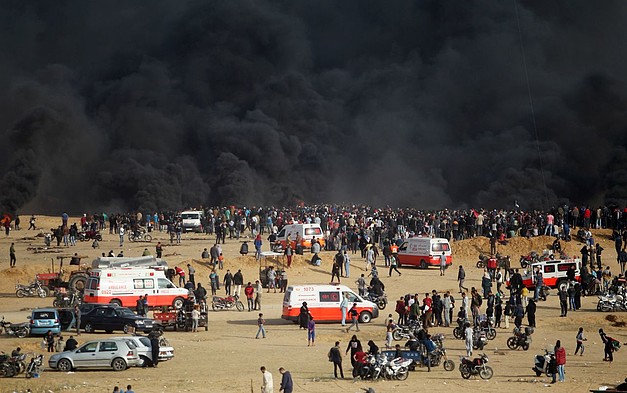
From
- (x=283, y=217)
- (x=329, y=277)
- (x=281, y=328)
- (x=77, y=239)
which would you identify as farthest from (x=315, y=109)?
(x=281, y=328)

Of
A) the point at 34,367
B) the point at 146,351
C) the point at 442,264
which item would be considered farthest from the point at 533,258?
the point at 34,367

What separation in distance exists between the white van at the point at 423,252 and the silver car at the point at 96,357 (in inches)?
837

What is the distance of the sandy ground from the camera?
23.0 m

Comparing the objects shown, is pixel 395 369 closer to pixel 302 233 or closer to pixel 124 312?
pixel 124 312

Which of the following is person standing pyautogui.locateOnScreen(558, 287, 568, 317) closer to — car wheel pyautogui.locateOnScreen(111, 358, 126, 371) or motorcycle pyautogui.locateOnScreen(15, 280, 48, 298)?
car wheel pyautogui.locateOnScreen(111, 358, 126, 371)

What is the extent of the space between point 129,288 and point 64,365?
9449 mm

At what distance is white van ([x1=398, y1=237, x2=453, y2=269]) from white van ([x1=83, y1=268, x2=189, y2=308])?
43.8 feet

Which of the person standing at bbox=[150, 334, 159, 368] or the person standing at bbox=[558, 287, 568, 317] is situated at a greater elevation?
the person standing at bbox=[558, 287, 568, 317]

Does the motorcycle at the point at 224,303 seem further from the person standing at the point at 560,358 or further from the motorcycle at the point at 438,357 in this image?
the person standing at the point at 560,358

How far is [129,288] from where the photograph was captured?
33.9m

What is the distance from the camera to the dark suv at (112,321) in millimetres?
29859

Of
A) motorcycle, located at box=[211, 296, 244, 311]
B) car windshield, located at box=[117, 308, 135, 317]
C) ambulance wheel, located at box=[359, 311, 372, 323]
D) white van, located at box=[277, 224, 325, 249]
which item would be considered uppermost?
white van, located at box=[277, 224, 325, 249]

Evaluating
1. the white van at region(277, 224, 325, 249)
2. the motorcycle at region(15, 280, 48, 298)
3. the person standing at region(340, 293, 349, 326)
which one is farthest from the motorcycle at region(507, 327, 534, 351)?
the white van at region(277, 224, 325, 249)

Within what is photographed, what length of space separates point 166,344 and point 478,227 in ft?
92.3
